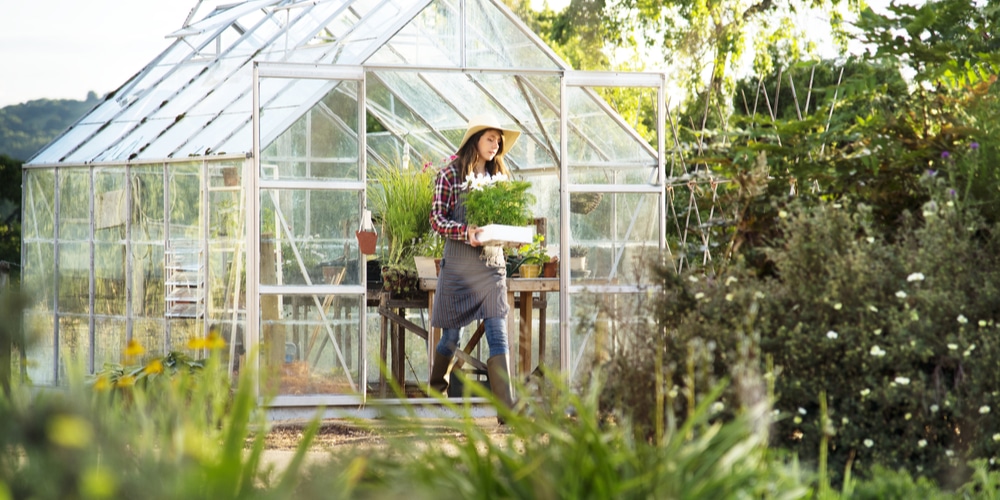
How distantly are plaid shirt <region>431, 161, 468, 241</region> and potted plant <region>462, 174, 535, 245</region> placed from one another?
11 centimetres

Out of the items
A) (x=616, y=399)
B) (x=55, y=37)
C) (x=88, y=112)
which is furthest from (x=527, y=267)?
(x=55, y=37)

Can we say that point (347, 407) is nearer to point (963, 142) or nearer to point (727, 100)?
point (963, 142)

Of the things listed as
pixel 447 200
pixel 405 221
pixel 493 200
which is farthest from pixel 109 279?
pixel 493 200

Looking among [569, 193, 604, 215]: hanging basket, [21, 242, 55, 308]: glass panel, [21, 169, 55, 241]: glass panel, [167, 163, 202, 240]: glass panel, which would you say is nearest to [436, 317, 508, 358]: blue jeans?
[569, 193, 604, 215]: hanging basket

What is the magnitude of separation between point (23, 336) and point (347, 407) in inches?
215

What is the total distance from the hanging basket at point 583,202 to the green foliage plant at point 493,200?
151cm

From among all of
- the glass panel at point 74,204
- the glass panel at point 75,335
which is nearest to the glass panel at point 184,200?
the glass panel at point 74,204

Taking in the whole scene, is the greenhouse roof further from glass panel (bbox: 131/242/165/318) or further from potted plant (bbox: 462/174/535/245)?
potted plant (bbox: 462/174/535/245)

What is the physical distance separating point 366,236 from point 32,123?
17803 millimetres

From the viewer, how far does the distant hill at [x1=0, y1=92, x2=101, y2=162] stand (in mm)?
21500

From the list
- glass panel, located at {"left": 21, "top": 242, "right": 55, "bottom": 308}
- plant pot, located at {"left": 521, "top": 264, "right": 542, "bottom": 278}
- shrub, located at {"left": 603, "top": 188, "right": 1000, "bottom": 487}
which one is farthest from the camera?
glass panel, located at {"left": 21, "top": 242, "right": 55, "bottom": 308}

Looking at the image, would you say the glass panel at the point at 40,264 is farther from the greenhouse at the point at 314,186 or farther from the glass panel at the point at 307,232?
the glass panel at the point at 307,232

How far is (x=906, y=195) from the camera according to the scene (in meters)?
4.48

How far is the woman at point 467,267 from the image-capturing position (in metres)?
6.36
